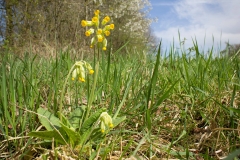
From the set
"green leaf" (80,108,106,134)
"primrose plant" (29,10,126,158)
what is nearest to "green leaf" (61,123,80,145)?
"primrose plant" (29,10,126,158)

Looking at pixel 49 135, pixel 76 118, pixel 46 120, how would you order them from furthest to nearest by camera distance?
1. pixel 76 118
2. pixel 46 120
3. pixel 49 135

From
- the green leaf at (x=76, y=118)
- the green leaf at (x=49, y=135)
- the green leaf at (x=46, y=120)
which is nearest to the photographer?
the green leaf at (x=49, y=135)

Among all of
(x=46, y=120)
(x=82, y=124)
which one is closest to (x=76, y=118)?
(x=82, y=124)

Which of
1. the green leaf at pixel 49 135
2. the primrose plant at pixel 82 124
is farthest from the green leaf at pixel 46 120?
the green leaf at pixel 49 135

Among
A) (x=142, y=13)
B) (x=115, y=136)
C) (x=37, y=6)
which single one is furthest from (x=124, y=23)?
(x=115, y=136)

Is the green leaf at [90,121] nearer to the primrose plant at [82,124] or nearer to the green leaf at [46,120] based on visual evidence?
the primrose plant at [82,124]

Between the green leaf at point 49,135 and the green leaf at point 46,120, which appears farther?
the green leaf at point 46,120

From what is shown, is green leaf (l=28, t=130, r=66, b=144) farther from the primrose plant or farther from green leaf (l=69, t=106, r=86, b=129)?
green leaf (l=69, t=106, r=86, b=129)

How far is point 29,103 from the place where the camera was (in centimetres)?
143

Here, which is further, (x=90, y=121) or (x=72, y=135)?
(x=90, y=121)

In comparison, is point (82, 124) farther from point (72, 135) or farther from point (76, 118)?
point (72, 135)

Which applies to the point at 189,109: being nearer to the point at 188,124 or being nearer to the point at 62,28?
the point at 188,124

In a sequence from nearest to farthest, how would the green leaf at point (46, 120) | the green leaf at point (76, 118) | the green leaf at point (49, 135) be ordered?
the green leaf at point (49, 135), the green leaf at point (46, 120), the green leaf at point (76, 118)

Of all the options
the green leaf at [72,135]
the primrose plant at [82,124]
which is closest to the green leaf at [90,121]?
the primrose plant at [82,124]
